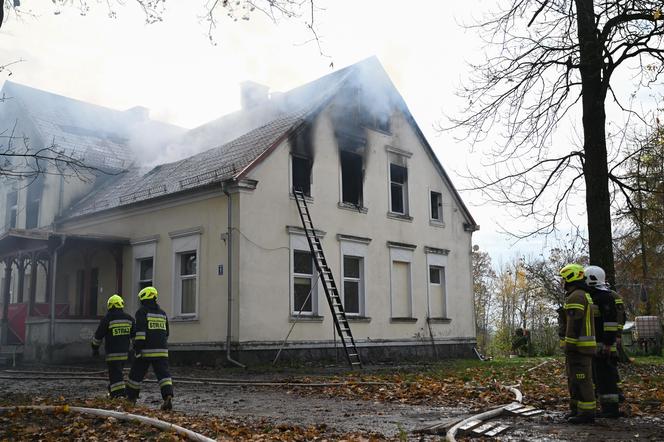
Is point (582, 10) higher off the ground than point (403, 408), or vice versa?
point (582, 10)

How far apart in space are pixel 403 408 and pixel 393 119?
47.5 feet

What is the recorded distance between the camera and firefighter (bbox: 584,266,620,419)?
821cm

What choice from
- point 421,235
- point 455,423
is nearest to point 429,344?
point 421,235

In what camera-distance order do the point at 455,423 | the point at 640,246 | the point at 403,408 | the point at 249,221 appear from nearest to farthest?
the point at 455,423 < the point at 403,408 < the point at 249,221 < the point at 640,246

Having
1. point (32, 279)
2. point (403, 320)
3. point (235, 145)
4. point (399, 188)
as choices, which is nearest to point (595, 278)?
point (403, 320)

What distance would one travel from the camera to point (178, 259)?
18922 millimetres

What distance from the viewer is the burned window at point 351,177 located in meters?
20.7

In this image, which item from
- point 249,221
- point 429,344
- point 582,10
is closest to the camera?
point 582,10

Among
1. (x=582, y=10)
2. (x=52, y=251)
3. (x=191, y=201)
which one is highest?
(x=582, y=10)

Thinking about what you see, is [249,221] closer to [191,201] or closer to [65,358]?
[191,201]

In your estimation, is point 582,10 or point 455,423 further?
point 582,10

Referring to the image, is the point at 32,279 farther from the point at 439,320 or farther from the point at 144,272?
the point at 439,320

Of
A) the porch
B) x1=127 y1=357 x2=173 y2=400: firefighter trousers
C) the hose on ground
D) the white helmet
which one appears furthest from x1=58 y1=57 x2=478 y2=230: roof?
the white helmet

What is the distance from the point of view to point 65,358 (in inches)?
753
